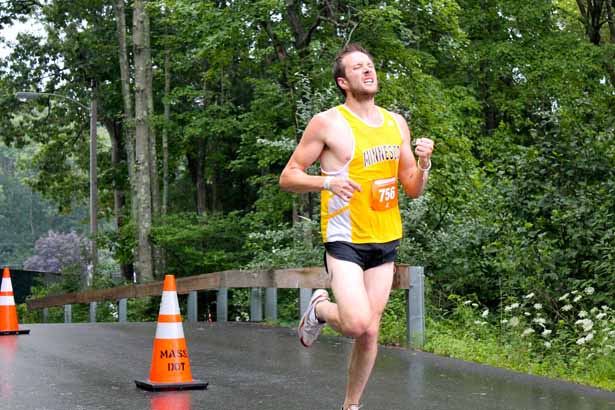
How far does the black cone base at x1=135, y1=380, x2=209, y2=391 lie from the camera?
8383 mm

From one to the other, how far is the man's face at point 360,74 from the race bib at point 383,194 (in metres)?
0.51

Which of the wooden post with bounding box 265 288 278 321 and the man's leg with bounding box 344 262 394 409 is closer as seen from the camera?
the man's leg with bounding box 344 262 394 409

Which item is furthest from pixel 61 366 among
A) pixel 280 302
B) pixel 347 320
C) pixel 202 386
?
pixel 280 302

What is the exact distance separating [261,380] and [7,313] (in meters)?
6.08

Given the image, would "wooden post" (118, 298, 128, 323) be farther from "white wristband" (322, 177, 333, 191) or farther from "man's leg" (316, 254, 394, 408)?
"white wristband" (322, 177, 333, 191)

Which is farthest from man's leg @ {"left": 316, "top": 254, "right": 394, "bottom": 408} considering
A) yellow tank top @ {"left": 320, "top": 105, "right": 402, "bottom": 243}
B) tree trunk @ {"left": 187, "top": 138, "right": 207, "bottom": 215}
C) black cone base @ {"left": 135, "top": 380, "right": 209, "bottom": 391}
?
tree trunk @ {"left": 187, "top": 138, "right": 207, "bottom": 215}

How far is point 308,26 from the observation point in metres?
26.9

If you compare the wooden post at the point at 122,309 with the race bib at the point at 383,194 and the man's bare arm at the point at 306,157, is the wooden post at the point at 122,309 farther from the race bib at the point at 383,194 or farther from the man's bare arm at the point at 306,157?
the race bib at the point at 383,194

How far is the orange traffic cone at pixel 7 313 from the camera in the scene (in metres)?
13.9

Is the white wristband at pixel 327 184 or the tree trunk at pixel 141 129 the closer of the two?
the white wristband at pixel 327 184

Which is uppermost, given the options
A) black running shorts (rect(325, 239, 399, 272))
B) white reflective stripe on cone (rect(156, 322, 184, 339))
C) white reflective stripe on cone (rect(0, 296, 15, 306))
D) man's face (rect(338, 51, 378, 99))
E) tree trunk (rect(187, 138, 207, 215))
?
tree trunk (rect(187, 138, 207, 215))

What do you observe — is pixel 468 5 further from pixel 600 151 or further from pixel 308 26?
pixel 600 151

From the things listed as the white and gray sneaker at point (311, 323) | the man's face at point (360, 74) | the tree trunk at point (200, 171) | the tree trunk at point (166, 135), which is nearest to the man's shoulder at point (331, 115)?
the man's face at point (360, 74)

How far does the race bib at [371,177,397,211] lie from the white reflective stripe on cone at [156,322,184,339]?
268 cm
